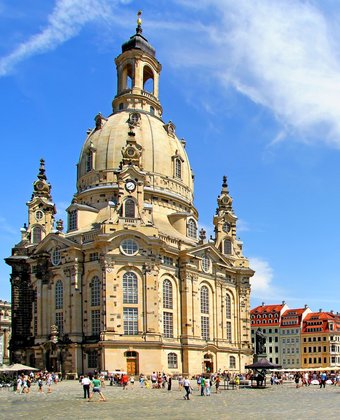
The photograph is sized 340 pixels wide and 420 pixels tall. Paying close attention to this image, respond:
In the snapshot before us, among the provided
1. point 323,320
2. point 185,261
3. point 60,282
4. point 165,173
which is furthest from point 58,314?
point 323,320

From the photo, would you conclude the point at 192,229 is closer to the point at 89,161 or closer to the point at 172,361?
the point at 89,161

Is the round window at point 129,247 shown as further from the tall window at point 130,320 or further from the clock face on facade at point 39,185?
the clock face on facade at point 39,185

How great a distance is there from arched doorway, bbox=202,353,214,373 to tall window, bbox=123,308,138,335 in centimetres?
1304

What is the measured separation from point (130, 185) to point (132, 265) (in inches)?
397

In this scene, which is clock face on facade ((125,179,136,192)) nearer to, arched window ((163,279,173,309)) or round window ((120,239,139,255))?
round window ((120,239,139,255))

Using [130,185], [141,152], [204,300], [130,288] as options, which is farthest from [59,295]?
[141,152]

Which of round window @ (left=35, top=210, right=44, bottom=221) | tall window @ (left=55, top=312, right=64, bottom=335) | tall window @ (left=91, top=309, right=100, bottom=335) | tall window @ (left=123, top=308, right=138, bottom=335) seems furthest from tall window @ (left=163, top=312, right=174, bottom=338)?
round window @ (left=35, top=210, right=44, bottom=221)

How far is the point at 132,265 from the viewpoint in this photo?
245 ft

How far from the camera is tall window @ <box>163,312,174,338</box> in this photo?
7762cm

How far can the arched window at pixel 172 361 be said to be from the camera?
252ft

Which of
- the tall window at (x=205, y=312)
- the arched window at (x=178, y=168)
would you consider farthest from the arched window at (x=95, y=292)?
the arched window at (x=178, y=168)

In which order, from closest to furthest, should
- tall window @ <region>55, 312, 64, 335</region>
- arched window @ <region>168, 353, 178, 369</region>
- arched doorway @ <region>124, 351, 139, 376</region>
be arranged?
arched doorway @ <region>124, 351, 139, 376</region> < arched window @ <region>168, 353, 178, 369</region> < tall window @ <region>55, 312, 64, 335</region>

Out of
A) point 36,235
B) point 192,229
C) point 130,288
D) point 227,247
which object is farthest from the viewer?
point 227,247

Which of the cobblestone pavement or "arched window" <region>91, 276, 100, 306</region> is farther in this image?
"arched window" <region>91, 276, 100, 306</region>
